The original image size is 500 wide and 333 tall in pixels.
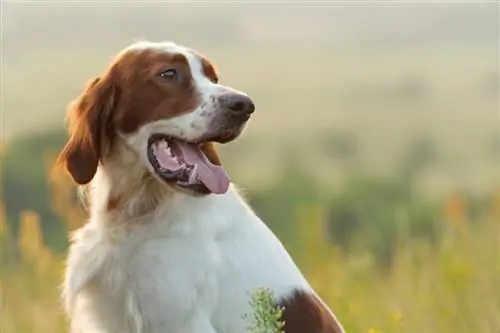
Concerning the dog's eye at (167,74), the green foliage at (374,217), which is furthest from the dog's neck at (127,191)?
the green foliage at (374,217)

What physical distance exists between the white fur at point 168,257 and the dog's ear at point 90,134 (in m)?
0.07

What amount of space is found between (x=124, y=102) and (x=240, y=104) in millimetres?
378

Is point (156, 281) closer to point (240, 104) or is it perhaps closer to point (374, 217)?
point (240, 104)

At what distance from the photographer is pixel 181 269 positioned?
11.4 feet

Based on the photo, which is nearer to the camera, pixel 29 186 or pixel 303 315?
pixel 303 315

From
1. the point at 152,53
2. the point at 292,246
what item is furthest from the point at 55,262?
the point at 152,53

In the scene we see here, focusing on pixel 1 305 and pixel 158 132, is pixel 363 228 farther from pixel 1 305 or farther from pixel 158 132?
pixel 158 132

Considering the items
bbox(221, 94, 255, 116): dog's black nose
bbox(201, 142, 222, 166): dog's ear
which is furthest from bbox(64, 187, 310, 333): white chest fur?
bbox(221, 94, 255, 116): dog's black nose

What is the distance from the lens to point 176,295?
3443 millimetres

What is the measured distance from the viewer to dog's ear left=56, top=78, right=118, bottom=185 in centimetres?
354

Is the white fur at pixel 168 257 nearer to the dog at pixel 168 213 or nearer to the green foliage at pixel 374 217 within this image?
the dog at pixel 168 213

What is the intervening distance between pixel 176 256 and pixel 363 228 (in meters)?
2.13

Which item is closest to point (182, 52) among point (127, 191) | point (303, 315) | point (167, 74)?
point (167, 74)

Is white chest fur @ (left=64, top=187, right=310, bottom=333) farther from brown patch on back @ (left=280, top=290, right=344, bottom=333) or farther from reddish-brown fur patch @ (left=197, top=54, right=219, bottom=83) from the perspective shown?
reddish-brown fur patch @ (left=197, top=54, right=219, bottom=83)
